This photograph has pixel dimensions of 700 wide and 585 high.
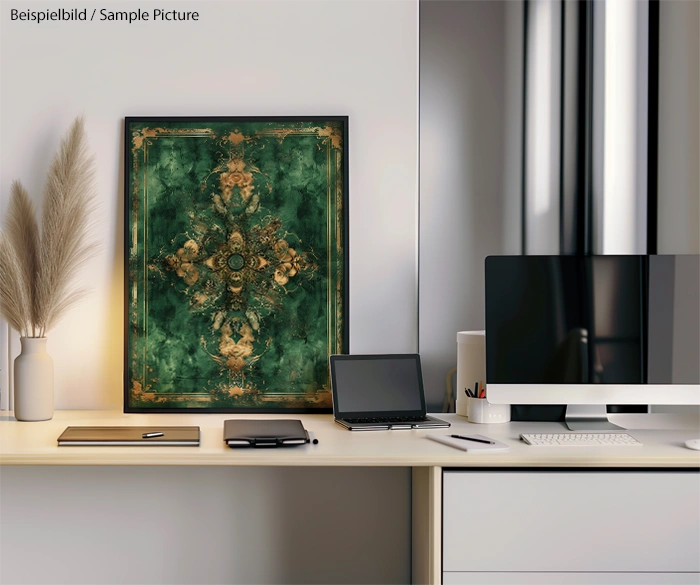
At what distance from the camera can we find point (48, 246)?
1.88 m

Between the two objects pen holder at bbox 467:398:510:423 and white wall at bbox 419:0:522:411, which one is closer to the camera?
pen holder at bbox 467:398:510:423

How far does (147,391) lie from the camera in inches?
78.9

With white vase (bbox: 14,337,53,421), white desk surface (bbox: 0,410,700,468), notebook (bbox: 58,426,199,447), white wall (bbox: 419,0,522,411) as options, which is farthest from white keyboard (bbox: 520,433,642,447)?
white vase (bbox: 14,337,53,421)

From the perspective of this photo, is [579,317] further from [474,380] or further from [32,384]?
[32,384]

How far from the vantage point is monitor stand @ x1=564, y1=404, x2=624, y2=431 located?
1814 millimetres

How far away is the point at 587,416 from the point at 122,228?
1484 millimetres

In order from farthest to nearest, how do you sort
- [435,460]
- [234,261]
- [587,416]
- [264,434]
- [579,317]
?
[234,261], [587,416], [579,317], [264,434], [435,460]

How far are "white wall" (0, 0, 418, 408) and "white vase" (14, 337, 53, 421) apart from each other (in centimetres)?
16

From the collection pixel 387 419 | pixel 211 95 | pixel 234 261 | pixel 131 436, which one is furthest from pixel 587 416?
pixel 211 95

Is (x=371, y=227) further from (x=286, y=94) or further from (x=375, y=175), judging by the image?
(x=286, y=94)

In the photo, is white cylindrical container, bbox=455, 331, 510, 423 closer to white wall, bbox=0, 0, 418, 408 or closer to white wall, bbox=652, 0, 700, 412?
white wall, bbox=0, 0, 418, 408

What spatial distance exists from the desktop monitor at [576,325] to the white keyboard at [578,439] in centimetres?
11

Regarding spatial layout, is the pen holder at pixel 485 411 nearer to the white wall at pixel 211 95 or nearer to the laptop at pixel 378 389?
the laptop at pixel 378 389

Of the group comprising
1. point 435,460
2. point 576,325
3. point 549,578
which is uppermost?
point 576,325
